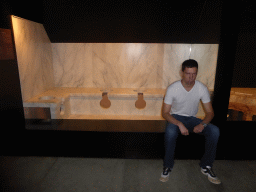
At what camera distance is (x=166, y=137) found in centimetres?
183

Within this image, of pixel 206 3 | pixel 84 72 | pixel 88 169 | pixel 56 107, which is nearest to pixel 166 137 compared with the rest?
pixel 88 169

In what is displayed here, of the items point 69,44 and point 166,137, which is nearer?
point 166,137

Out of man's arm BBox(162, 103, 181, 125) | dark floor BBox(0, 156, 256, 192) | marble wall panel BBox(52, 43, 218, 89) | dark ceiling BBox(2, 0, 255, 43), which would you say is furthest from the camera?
marble wall panel BBox(52, 43, 218, 89)

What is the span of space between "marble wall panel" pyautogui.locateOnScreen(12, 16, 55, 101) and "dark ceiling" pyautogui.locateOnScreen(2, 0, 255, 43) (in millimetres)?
180

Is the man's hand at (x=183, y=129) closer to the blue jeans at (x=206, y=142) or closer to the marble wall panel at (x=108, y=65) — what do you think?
the blue jeans at (x=206, y=142)

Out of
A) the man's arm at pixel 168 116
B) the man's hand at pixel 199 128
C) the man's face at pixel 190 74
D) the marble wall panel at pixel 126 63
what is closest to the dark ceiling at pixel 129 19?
the marble wall panel at pixel 126 63

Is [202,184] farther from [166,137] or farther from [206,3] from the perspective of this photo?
[206,3]

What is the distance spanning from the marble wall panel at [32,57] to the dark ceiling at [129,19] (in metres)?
0.18

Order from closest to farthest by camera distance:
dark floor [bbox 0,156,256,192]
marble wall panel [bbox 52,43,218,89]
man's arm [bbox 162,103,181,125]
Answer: dark floor [bbox 0,156,256,192], man's arm [bbox 162,103,181,125], marble wall panel [bbox 52,43,218,89]

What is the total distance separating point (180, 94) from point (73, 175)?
1.44m

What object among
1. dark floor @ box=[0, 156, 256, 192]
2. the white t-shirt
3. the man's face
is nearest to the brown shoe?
dark floor @ box=[0, 156, 256, 192]

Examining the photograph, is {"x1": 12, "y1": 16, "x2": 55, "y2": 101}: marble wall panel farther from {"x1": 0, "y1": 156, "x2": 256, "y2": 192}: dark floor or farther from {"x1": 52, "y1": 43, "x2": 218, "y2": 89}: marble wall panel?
{"x1": 0, "y1": 156, "x2": 256, "y2": 192}: dark floor

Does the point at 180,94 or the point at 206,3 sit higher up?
the point at 206,3

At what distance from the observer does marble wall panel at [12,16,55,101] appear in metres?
2.67
